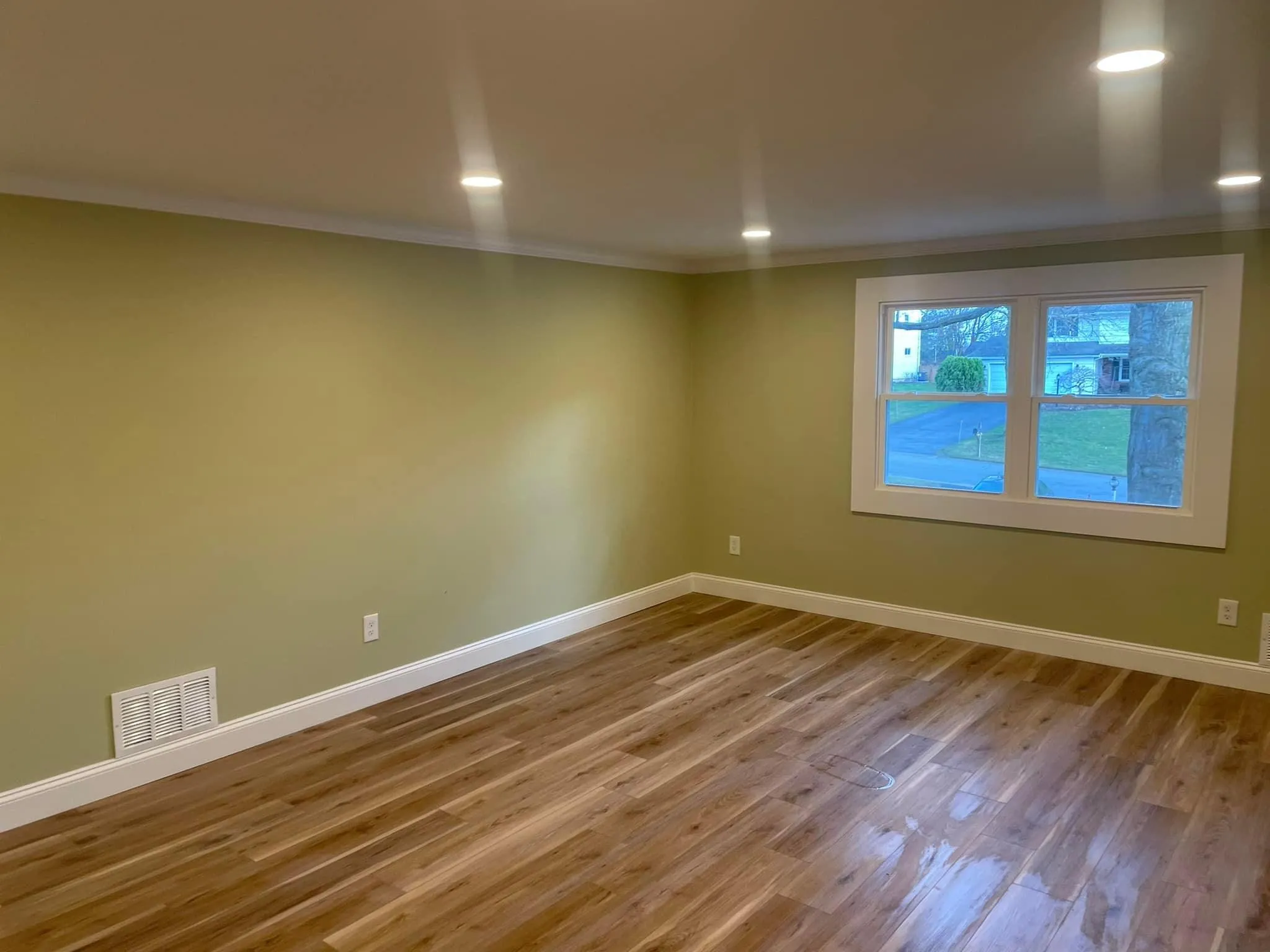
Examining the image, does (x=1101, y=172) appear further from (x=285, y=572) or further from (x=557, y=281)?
(x=285, y=572)

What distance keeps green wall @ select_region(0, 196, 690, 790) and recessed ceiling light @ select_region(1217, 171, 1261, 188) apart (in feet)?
9.69

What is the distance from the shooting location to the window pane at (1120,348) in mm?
4180

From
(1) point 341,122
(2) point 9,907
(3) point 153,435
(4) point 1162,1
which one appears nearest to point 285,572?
(3) point 153,435

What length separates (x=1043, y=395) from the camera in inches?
179

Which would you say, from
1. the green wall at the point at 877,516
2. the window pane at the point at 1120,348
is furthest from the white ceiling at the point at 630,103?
the green wall at the point at 877,516

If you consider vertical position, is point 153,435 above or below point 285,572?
above

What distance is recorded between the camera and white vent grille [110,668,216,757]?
10.4 feet

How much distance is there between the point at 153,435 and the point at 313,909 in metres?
1.78

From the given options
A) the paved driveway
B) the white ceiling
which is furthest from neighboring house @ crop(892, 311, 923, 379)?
→ the white ceiling

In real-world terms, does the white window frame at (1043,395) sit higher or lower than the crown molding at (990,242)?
lower

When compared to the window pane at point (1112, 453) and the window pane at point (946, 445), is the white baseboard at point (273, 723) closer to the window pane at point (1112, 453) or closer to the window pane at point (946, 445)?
the window pane at point (946, 445)

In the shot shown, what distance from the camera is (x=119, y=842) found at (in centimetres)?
282

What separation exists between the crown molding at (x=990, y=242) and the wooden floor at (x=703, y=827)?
2.13 metres

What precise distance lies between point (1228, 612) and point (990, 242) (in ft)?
6.91
